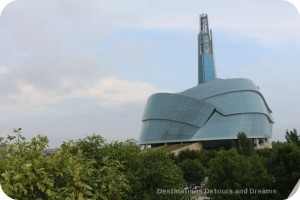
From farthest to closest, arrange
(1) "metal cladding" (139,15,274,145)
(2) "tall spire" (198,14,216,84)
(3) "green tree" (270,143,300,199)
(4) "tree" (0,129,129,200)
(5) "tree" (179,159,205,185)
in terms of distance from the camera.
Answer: (2) "tall spire" (198,14,216,84) → (1) "metal cladding" (139,15,274,145) → (5) "tree" (179,159,205,185) → (3) "green tree" (270,143,300,199) → (4) "tree" (0,129,129,200)

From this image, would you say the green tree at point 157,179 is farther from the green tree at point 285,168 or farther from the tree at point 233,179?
the green tree at point 285,168

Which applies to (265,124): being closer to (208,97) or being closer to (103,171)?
(208,97)

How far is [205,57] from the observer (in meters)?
53.4

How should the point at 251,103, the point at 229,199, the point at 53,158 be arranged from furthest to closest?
the point at 251,103 → the point at 229,199 → the point at 53,158

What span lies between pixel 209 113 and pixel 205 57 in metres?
11.3

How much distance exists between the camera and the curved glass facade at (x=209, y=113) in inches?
1753

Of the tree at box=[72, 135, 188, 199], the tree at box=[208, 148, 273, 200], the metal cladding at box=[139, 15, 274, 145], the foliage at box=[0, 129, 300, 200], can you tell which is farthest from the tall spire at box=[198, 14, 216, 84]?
the tree at box=[72, 135, 188, 199]

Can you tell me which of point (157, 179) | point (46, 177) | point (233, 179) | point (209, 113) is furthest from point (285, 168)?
point (209, 113)

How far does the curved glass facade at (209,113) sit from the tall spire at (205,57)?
665 cm

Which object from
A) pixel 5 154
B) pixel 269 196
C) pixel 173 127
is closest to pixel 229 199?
pixel 269 196

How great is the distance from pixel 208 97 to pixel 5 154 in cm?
4251

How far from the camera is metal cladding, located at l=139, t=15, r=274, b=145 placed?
146 feet

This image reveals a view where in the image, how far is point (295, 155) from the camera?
10.9 m

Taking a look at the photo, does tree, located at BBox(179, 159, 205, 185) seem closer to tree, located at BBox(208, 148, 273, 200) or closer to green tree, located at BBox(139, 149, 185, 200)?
tree, located at BBox(208, 148, 273, 200)
